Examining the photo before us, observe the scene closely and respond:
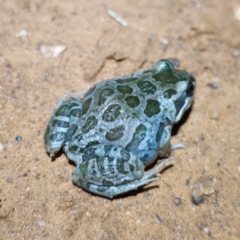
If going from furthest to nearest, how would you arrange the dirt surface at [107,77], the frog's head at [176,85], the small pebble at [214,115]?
the small pebble at [214,115], the frog's head at [176,85], the dirt surface at [107,77]

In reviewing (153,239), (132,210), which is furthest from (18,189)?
(153,239)

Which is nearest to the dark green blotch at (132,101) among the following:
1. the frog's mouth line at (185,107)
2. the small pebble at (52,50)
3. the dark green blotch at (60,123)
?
the frog's mouth line at (185,107)

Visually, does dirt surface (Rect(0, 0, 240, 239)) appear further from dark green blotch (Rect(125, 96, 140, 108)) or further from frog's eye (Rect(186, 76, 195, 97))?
dark green blotch (Rect(125, 96, 140, 108))

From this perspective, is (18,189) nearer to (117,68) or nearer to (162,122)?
(162,122)

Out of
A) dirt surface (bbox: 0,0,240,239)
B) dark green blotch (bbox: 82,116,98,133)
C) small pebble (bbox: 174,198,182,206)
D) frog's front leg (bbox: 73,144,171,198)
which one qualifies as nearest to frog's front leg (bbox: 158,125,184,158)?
dirt surface (bbox: 0,0,240,239)

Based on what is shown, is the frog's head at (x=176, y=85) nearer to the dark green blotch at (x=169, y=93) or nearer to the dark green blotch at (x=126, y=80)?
the dark green blotch at (x=169, y=93)
